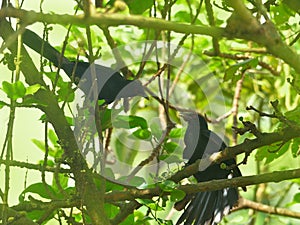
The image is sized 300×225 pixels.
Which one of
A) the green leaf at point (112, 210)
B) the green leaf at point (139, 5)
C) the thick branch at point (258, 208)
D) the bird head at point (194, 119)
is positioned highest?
the green leaf at point (139, 5)

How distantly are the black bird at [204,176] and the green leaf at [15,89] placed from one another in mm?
710

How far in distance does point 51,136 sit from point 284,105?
5.47 feet

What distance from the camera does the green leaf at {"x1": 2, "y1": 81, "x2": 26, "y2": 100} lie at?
4.48 feet

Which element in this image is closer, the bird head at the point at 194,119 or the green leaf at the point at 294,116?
the green leaf at the point at 294,116

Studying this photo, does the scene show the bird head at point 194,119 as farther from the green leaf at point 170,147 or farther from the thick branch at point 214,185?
the thick branch at point 214,185

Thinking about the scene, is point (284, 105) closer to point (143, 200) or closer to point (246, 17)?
point (143, 200)

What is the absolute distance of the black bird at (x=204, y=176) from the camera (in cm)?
224

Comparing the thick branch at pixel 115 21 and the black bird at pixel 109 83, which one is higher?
the black bird at pixel 109 83

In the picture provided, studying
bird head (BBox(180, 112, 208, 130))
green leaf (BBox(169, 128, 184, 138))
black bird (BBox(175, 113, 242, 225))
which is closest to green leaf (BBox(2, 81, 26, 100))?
black bird (BBox(175, 113, 242, 225))

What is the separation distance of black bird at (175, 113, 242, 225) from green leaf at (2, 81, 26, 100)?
710 millimetres

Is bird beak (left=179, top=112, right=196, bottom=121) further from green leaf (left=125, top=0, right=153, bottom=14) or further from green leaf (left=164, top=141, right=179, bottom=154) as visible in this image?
green leaf (left=125, top=0, right=153, bottom=14)

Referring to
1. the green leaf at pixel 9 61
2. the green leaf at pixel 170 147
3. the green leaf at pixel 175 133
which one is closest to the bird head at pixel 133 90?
the green leaf at pixel 175 133

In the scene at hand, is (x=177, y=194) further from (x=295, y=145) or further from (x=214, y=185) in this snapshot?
(x=295, y=145)

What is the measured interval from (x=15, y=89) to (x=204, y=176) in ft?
4.22
